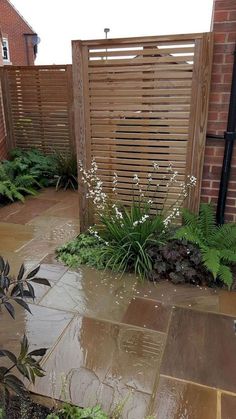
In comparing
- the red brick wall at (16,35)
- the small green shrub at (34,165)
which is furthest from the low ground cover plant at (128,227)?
the red brick wall at (16,35)

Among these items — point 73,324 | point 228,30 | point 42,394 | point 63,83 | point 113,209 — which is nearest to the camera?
point 42,394

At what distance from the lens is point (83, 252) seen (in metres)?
2.96

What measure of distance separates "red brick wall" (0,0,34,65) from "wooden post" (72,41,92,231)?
12.4 meters

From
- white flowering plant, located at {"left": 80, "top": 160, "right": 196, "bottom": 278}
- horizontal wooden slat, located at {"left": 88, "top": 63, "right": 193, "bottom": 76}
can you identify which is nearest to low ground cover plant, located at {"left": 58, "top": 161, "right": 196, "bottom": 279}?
white flowering plant, located at {"left": 80, "top": 160, "right": 196, "bottom": 278}

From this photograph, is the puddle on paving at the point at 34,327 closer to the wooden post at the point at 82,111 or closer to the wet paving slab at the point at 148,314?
the wet paving slab at the point at 148,314

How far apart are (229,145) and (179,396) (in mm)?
1880

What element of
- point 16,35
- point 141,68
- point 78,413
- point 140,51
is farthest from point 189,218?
point 16,35

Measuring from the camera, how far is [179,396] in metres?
1.55

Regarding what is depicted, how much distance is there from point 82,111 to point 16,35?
14353 millimetres

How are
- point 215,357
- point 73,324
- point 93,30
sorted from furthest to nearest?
point 93,30 < point 73,324 < point 215,357

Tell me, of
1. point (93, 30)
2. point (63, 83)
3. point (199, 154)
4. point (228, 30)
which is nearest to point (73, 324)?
point (199, 154)

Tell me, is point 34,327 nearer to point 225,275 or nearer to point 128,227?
point 128,227

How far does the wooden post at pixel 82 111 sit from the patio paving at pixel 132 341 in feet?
2.45

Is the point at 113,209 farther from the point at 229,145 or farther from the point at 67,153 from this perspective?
the point at 67,153
